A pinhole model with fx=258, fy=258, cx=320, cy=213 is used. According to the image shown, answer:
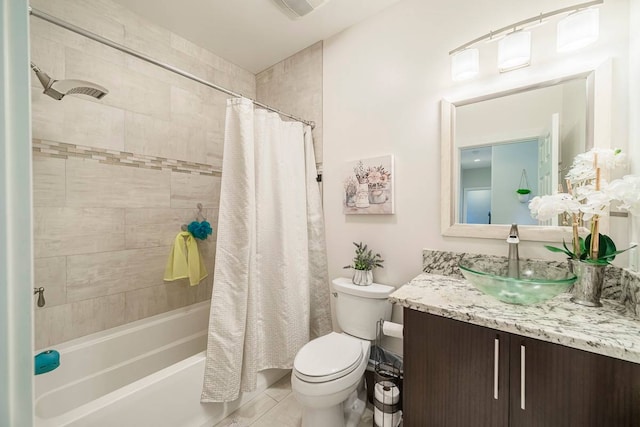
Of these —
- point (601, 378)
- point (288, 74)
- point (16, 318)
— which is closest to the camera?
point (16, 318)

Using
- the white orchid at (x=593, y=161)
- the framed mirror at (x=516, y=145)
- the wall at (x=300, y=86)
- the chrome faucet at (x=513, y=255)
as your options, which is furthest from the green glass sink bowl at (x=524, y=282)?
the wall at (x=300, y=86)

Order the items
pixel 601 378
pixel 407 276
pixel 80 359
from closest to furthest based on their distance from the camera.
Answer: pixel 601 378 → pixel 80 359 → pixel 407 276

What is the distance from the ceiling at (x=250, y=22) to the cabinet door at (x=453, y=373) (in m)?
1.93

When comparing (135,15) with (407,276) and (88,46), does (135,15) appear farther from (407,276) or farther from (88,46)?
(407,276)

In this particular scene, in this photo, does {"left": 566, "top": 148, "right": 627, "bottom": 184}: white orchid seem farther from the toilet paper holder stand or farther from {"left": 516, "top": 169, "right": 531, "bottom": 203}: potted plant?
the toilet paper holder stand

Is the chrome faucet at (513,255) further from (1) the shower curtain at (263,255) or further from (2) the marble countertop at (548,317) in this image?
(1) the shower curtain at (263,255)

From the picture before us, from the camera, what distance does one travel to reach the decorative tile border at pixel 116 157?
148cm

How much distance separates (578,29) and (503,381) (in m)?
1.49

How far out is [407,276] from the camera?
1.65 metres

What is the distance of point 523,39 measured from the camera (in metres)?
1.23

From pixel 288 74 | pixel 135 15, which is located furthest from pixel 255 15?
pixel 135 15

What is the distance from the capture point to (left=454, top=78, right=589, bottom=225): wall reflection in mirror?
1215 millimetres

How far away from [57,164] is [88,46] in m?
0.76

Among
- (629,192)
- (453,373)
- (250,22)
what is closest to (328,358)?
(453,373)
